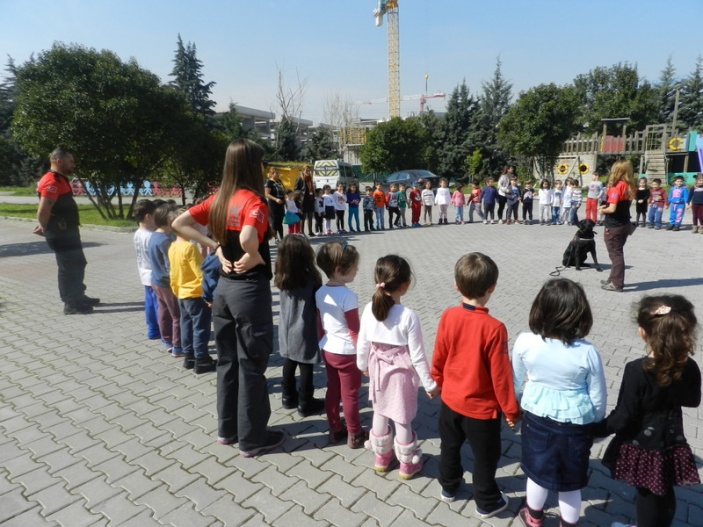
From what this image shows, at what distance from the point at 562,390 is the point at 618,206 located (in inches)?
212

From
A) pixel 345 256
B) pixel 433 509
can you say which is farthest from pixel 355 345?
pixel 433 509

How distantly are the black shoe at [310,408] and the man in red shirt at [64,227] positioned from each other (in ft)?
14.5

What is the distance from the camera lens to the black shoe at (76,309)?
6574mm

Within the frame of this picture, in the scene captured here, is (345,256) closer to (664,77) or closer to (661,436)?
(661,436)

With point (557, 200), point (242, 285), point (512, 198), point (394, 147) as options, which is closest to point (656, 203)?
point (557, 200)

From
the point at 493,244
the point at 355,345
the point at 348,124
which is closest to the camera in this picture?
the point at 355,345

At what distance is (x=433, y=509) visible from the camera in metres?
2.69

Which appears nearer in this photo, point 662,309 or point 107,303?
point 662,309

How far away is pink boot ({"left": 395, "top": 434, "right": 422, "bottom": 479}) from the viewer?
2906 millimetres

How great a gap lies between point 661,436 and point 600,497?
853 mm

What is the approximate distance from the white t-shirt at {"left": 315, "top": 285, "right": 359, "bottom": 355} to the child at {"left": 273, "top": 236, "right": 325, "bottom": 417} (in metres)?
0.22

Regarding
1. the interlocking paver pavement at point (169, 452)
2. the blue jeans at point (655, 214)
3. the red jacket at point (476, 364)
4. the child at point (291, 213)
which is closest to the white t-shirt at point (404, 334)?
the red jacket at point (476, 364)

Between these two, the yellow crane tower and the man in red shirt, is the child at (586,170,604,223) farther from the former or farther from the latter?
the yellow crane tower

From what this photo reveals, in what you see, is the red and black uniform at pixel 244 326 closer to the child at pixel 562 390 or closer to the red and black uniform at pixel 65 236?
the child at pixel 562 390
